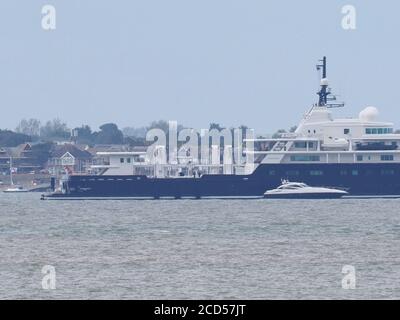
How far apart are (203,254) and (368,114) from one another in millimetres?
58925

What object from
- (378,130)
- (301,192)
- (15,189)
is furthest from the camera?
(15,189)

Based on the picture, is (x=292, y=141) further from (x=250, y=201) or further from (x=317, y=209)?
(x=317, y=209)

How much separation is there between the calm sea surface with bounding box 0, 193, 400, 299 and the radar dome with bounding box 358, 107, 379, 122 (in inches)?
995

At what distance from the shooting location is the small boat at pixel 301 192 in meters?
89.9

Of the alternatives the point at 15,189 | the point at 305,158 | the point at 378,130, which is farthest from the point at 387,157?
the point at 15,189

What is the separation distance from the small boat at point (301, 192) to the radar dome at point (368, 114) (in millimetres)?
7161

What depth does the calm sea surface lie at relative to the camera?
27594mm

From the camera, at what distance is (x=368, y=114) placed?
312 ft

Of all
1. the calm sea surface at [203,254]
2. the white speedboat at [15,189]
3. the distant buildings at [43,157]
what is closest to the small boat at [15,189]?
the white speedboat at [15,189]

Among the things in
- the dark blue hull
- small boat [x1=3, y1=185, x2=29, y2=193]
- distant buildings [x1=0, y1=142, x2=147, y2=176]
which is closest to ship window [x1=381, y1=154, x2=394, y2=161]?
the dark blue hull

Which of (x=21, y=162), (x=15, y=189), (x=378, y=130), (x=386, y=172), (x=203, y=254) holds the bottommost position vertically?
(x=203, y=254)
